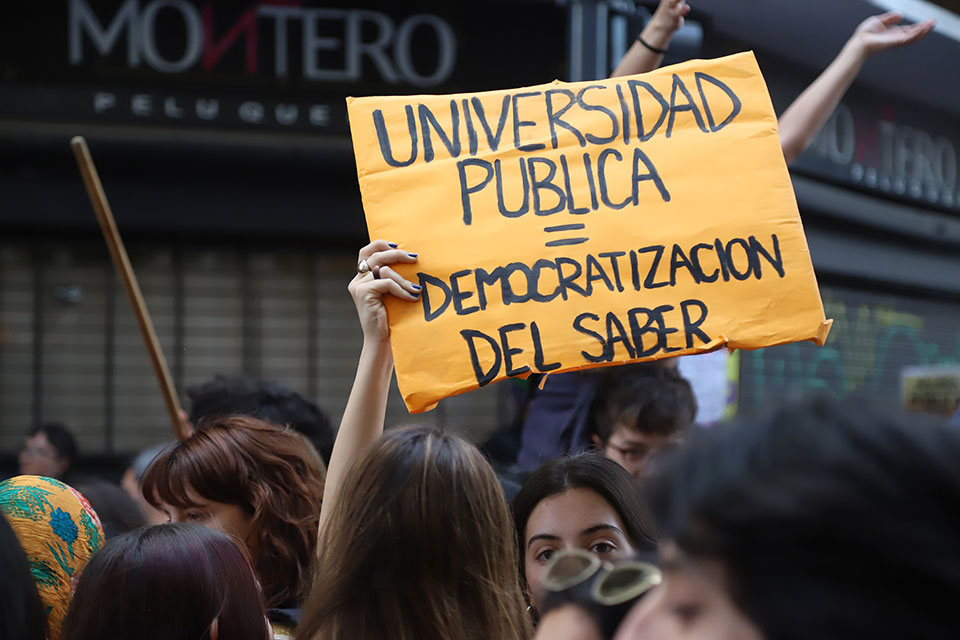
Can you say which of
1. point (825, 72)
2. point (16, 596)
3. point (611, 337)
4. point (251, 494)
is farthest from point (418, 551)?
point (825, 72)

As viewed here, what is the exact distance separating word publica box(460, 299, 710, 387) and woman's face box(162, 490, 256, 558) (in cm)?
71

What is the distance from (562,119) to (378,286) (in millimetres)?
661

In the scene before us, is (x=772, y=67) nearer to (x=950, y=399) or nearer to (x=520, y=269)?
(x=950, y=399)

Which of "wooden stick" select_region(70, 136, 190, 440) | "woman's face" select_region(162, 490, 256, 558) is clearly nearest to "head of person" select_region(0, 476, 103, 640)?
"woman's face" select_region(162, 490, 256, 558)

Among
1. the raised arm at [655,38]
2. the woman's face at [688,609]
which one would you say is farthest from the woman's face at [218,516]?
the woman's face at [688,609]

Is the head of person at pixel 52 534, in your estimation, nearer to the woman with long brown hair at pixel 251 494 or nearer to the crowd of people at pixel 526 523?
the crowd of people at pixel 526 523

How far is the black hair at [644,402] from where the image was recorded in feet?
11.9

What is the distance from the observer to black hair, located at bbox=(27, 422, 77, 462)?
22.3 ft

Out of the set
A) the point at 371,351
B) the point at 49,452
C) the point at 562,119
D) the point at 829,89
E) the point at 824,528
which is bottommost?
the point at 49,452

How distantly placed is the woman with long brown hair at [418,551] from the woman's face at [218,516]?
0.70 metres

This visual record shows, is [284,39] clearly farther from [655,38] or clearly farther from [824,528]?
[824,528]

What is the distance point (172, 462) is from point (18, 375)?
5648mm

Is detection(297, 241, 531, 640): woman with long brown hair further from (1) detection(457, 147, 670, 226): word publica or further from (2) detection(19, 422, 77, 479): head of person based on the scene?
(2) detection(19, 422, 77, 479): head of person

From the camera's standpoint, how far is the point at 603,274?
2.62 m
